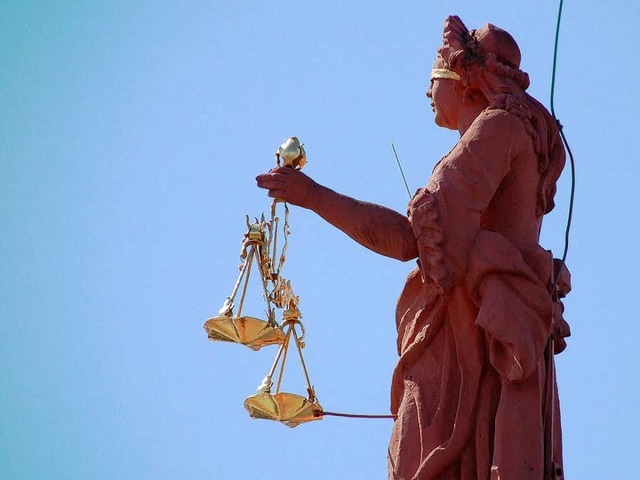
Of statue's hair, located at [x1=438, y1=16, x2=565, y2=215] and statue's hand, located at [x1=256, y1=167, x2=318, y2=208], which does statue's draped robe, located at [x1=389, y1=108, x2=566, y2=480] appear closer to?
statue's hair, located at [x1=438, y1=16, x2=565, y2=215]

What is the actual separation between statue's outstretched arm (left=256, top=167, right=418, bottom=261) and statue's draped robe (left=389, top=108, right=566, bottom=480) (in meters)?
0.15

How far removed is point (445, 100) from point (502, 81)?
44 cm

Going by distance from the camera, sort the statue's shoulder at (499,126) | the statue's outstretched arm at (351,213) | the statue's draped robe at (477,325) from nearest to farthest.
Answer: the statue's draped robe at (477,325), the statue's outstretched arm at (351,213), the statue's shoulder at (499,126)

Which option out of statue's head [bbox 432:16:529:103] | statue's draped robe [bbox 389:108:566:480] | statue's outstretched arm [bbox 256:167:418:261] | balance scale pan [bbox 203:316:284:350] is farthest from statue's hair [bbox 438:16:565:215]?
balance scale pan [bbox 203:316:284:350]

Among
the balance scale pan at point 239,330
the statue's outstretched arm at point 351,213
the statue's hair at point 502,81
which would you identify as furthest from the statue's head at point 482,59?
the balance scale pan at point 239,330

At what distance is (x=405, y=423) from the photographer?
39.4 ft

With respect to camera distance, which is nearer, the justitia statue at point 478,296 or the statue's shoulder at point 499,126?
the justitia statue at point 478,296

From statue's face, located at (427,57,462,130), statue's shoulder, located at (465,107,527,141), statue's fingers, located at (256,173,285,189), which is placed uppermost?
statue's face, located at (427,57,462,130)

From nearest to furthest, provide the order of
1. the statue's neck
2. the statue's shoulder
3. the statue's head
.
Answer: the statue's shoulder → the statue's head → the statue's neck

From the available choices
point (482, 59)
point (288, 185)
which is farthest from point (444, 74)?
point (288, 185)

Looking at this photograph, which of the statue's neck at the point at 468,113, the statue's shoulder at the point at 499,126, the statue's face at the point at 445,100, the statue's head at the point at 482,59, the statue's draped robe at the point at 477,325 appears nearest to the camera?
the statue's draped robe at the point at 477,325

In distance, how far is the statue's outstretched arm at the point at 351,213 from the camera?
12164 millimetres

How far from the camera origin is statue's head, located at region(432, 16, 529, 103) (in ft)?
41.9

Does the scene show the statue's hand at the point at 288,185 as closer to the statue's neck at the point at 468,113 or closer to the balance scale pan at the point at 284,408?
the statue's neck at the point at 468,113
